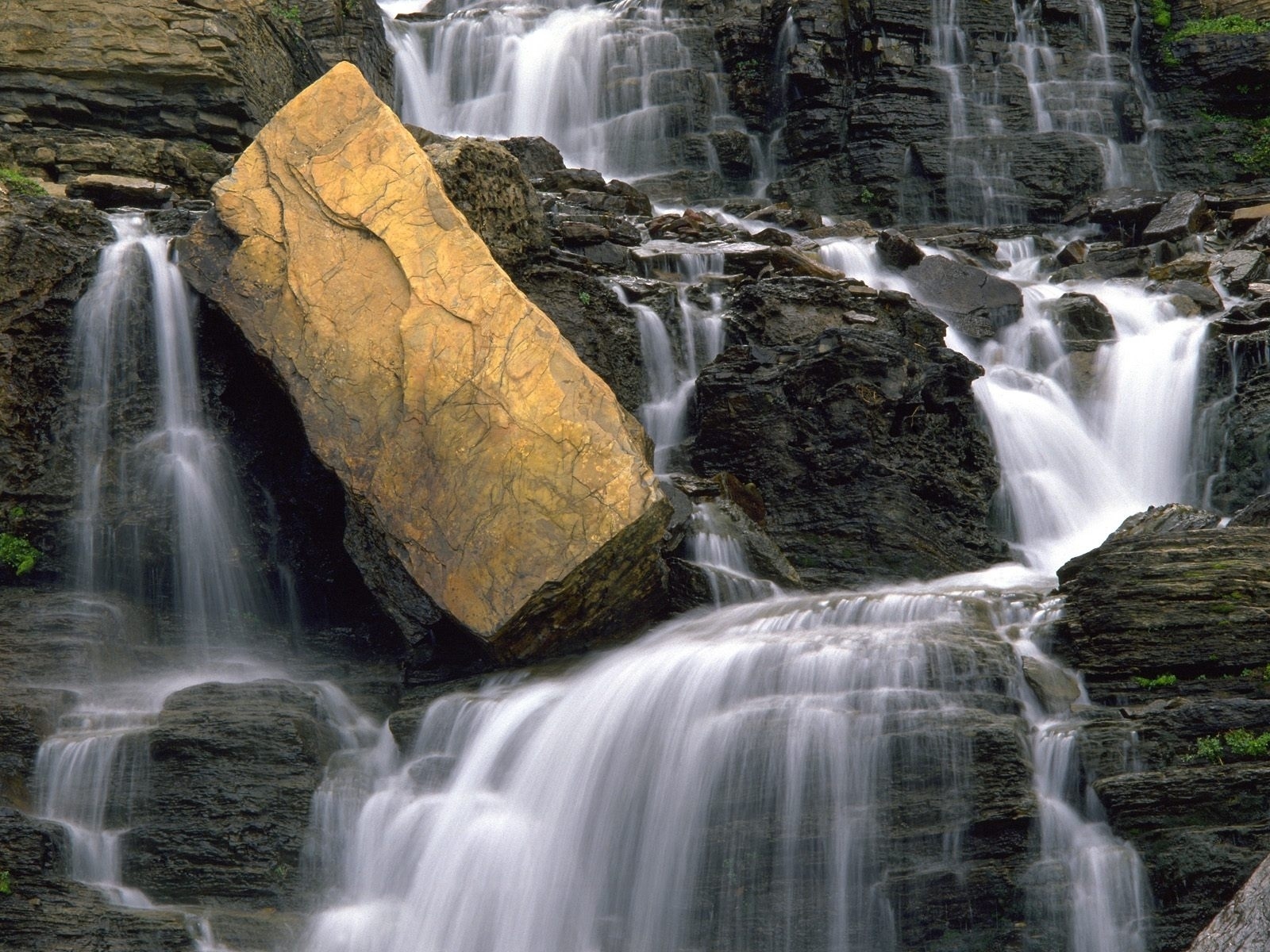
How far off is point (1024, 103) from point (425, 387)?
1688cm

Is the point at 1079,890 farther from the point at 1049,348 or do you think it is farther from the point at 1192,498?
the point at 1049,348

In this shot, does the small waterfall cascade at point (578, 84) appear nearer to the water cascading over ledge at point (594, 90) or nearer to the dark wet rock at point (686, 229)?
the water cascading over ledge at point (594, 90)

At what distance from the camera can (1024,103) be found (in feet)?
71.5

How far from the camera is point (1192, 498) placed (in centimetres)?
1212

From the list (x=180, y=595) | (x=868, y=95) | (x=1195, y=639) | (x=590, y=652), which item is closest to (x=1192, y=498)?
(x=1195, y=639)

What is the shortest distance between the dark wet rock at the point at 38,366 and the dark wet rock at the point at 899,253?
968 centimetres

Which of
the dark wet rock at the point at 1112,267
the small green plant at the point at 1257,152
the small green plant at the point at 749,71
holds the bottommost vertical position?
the dark wet rock at the point at 1112,267

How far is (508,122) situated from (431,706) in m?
15.7

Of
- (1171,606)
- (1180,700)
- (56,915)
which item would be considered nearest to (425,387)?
(56,915)

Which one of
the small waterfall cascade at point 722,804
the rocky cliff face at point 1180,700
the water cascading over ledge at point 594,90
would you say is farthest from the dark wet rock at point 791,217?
the rocky cliff face at point 1180,700

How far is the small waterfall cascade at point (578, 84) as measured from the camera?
835 inches

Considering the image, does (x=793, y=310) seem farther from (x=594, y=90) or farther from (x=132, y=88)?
(x=594, y=90)

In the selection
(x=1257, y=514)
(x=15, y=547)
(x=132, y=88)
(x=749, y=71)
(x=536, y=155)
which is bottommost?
(x=1257, y=514)

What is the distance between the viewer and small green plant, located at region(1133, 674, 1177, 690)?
21.6 feet
